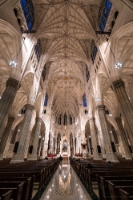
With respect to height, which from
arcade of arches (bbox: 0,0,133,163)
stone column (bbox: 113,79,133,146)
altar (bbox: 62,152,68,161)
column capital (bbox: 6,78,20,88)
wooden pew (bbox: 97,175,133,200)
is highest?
arcade of arches (bbox: 0,0,133,163)

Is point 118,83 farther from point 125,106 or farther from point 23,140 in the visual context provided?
point 23,140

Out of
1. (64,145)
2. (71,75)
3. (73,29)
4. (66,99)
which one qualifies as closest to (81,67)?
(71,75)

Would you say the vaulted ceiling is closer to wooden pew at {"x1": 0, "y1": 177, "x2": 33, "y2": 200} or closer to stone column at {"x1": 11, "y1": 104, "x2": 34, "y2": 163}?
stone column at {"x1": 11, "y1": 104, "x2": 34, "y2": 163}

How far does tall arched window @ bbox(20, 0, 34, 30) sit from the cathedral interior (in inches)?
3.9

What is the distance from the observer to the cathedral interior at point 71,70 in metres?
3.85

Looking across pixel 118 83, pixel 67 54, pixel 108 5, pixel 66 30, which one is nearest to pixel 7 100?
pixel 118 83

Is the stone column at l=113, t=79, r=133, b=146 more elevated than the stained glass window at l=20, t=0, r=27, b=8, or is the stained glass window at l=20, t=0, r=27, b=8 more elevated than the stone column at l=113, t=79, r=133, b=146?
the stained glass window at l=20, t=0, r=27, b=8

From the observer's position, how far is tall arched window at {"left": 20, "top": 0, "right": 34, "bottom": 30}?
433 inches

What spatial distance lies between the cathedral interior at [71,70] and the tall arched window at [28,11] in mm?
99

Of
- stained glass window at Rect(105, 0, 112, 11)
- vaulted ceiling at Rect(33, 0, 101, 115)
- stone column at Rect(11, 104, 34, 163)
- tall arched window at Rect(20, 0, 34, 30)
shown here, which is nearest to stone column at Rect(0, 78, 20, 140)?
stone column at Rect(11, 104, 34, 163)

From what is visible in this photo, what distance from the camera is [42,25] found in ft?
44.9

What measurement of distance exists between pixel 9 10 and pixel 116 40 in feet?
32.5

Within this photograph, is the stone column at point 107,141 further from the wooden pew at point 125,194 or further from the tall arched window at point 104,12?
the tall arched window at point 104,12

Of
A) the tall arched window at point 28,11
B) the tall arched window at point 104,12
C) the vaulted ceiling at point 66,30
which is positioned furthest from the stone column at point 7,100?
the tall arched window at point 104,12
